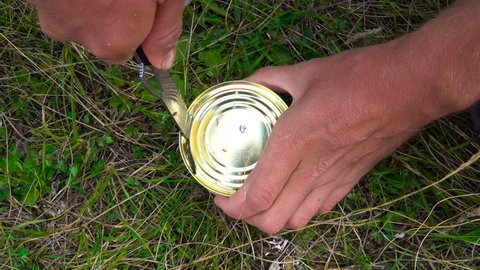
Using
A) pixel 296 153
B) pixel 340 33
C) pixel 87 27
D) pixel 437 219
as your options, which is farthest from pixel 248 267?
pixel 87 27

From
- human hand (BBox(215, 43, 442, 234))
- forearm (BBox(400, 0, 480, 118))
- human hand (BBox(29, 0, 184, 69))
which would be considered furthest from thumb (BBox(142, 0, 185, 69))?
forearm (BBox(400, 0, 480, 118))

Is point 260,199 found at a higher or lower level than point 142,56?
lower

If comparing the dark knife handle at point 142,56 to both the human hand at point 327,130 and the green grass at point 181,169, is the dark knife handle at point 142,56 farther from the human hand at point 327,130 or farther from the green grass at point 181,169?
the green grass at point 181,169

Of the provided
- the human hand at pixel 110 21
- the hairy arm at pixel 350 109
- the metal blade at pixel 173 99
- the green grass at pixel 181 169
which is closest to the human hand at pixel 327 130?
the hairy arm at pixel 350 109

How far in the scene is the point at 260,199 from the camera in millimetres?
1994

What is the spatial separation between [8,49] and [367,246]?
1.63 meters

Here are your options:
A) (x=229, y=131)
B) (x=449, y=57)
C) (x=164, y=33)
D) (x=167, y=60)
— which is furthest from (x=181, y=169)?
(x=449, y=57)

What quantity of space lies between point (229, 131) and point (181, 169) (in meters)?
0.26

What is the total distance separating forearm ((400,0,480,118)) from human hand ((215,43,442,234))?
28 millimetres

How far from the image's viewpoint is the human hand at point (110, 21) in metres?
1.20

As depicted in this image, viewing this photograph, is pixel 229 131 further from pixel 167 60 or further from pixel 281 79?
pixel 167 60

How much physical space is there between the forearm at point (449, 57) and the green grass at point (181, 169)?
503 mm

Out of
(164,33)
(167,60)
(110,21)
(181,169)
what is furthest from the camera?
(181,169)

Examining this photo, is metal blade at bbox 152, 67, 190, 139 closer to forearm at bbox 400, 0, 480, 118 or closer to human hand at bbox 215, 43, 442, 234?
human hand at bbox 215, 43, 442, 234
